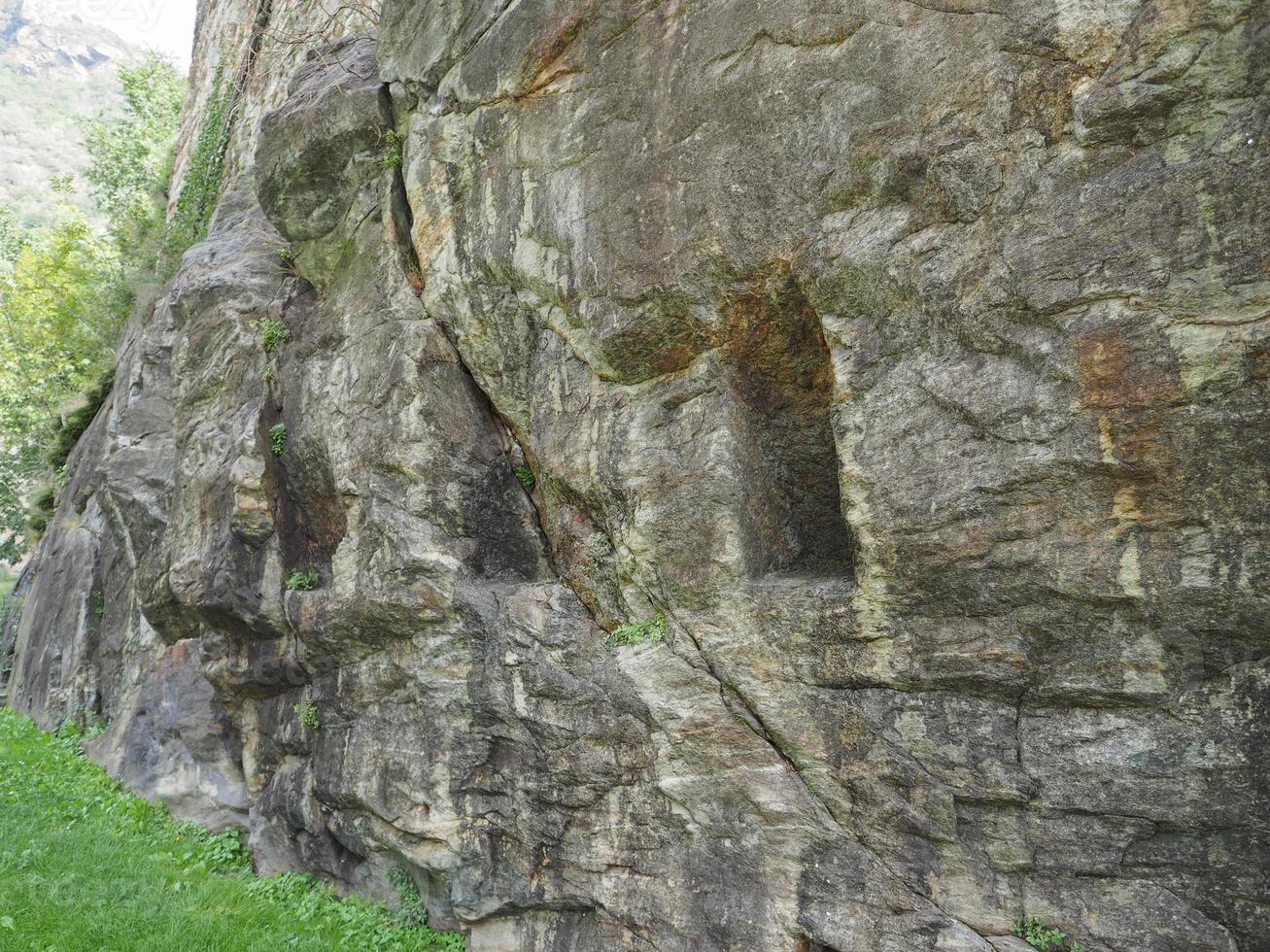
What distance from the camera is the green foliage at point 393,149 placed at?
8.20 m

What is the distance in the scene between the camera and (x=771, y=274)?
5391mm

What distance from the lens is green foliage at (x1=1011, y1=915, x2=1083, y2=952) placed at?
4.33 metres

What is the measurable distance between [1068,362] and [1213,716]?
1.83 meters

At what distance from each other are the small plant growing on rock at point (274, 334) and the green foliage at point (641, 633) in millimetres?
5447

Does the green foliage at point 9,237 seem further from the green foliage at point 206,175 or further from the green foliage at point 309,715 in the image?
the green foliage at point 309,715

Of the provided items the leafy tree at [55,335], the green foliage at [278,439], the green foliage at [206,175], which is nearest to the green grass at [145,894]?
the green foliage at [278,439]

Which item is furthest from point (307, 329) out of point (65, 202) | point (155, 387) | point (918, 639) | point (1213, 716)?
point (65, 202)

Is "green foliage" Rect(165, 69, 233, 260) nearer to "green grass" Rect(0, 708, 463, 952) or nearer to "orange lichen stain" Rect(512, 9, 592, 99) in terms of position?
"green grass" Rect(0, 708, 463, 952)

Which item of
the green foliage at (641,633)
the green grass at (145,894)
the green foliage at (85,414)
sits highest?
the green foliage at (85,414)

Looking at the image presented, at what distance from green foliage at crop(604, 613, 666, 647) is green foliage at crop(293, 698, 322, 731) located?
3.53 metres

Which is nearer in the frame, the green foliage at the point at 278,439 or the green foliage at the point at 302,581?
the green foliage at the point at 302,581

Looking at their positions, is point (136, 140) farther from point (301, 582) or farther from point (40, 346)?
point (301, 582)

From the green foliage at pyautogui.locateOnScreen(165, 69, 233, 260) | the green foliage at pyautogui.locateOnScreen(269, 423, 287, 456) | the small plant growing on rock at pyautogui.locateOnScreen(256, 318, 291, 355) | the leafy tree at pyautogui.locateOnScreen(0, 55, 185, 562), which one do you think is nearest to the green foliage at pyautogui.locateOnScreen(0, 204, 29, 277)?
the leafy tree at pyautogui.locateOnScreen(0, 55, 185, 562)

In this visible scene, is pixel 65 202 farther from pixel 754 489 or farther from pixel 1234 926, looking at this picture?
pixel 1234 926
